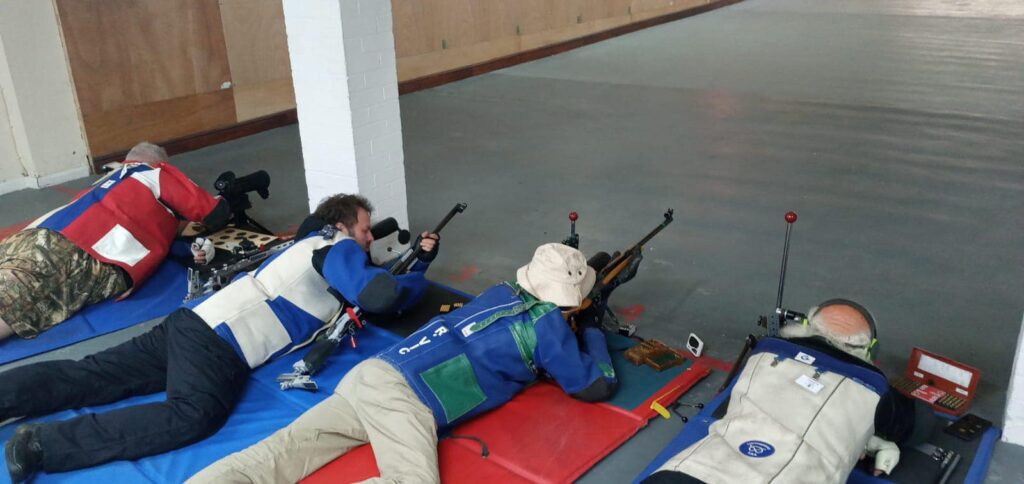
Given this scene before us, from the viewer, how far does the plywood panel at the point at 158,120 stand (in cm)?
746

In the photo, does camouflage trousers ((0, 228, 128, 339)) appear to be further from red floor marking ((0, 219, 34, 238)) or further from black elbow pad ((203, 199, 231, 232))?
red floor marking ((0, 219, 34, 238))

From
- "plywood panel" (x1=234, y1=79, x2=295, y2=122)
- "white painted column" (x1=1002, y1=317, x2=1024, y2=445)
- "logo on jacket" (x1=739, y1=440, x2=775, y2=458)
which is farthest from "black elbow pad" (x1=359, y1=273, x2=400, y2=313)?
"plywood panel" (x1=234, y1=79, x2=295, y2=122)

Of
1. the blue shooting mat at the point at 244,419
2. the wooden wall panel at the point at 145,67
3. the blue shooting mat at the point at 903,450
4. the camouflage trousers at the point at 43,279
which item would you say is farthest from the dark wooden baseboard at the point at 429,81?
the blue shooting mat at the point at 903,450

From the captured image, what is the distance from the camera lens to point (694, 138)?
8328 millimetres

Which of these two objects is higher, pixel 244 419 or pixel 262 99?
pixel 262 99

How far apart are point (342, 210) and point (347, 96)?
1.02 meters

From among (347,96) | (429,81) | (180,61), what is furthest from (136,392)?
(429,81)

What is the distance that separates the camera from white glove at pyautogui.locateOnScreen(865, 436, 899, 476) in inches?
119

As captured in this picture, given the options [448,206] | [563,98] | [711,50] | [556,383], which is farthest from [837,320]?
[711,50]

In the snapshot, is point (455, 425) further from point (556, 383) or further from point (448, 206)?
point (448, 206)

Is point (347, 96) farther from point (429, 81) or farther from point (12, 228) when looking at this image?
point (429, 81)

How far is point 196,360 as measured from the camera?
3.51 metres

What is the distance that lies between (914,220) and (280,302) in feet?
15.6

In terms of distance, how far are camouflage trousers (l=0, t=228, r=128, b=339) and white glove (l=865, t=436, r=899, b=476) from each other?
4.20 m
